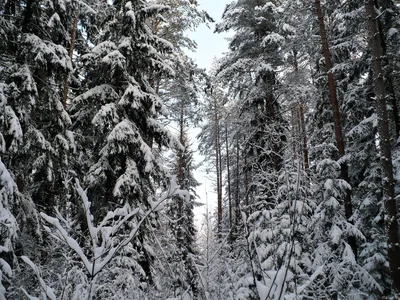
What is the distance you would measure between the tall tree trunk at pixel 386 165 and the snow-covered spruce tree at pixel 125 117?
5.80m

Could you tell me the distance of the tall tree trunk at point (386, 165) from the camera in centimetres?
716

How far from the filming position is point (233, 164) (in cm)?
2988

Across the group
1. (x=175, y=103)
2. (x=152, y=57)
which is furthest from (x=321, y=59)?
(x=152, y=57)

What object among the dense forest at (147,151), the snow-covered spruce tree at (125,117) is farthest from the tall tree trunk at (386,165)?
the snow-covered spruce tree at (125,117)

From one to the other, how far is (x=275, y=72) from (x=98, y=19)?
→ 279 inches

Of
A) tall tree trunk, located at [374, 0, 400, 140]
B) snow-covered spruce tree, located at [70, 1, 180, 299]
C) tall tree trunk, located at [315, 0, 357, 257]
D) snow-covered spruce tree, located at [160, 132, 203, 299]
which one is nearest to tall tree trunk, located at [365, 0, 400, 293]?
tall tree trunk, located at [315, 0, 357, 257]

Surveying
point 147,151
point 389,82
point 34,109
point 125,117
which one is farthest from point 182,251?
point 389,82

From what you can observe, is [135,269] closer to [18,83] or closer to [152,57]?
[18,83]

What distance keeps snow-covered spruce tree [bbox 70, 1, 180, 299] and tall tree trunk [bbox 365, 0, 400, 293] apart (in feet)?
19.0

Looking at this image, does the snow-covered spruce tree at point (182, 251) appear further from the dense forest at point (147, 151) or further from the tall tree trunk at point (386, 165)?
the tall tree trunk at point (386, 165)

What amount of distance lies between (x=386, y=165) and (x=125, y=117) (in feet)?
23.3

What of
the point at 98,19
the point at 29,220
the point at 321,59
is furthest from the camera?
the point at 321,59

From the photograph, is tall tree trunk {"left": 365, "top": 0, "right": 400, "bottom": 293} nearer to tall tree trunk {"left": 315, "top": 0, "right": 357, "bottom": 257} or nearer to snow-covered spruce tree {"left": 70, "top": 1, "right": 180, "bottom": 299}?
tall tree trunk {"left": 315, "top": 0, "right": 357, "bottom": 257}

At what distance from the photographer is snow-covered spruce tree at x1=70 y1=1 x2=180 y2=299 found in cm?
815
